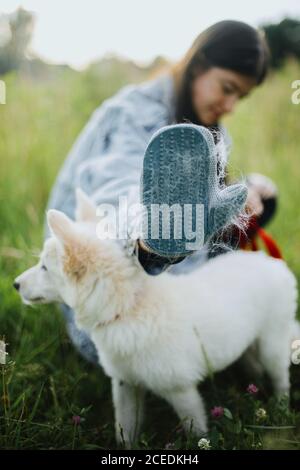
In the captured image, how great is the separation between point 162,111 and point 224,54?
0.37 metres

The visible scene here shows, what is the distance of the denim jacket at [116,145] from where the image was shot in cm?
177

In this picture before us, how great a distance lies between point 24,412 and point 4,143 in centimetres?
194

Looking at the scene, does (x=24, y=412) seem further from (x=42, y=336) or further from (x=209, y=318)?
(x=209, y=318)

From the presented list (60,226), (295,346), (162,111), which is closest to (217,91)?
(162,111)

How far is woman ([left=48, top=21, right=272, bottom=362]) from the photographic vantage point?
71.2 inches

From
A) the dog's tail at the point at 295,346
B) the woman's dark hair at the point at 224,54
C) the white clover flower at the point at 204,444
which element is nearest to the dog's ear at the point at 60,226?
the white clover flower at the point at 204,444

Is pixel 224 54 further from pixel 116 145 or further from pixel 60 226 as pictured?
pixel 60 226

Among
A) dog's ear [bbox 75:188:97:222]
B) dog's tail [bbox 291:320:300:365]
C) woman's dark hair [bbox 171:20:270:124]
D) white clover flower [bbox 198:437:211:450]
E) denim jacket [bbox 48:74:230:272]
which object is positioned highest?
woman's dark hair [bbox 171:20:270:124]

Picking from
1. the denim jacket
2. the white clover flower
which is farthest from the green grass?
the denim jacket

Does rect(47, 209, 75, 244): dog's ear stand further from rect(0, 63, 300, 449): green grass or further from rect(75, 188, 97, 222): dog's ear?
rect(0, 63, 300, 449): green grass

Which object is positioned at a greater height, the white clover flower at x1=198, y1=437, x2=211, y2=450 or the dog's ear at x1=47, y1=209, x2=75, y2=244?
the dog's ear at x1=47, y1=209, x2=75, y2=244

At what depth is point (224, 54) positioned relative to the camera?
6.10 feet
